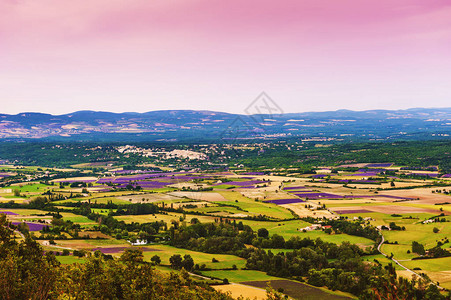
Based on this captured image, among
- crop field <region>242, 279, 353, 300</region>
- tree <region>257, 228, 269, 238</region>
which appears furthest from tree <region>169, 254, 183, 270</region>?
tree <region>257, 228, 269, 238</region>

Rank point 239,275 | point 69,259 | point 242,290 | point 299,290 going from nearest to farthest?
point 242,290 → point 299,290 → point 239,275 → point 69,259

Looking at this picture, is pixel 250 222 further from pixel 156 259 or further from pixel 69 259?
pixel 69 259

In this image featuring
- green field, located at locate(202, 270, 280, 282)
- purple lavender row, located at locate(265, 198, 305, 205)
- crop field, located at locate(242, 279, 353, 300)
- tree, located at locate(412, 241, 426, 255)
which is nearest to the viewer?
crop field, located at locate(242, 279, 353, 300)

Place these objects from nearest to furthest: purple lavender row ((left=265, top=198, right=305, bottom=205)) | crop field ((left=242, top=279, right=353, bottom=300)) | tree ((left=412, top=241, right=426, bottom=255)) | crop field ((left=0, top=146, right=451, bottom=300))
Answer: crop field ((left=242, top=279, right=353, bottom=300)) → crop field ((left=0, top=146, right=451, bottom=300)) → tree ((left=412, top=241, right=426, bottom=255)) → purple lavender row ((left=265, top=198, right=305, bottom=205))

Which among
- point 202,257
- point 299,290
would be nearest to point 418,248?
point 299,290

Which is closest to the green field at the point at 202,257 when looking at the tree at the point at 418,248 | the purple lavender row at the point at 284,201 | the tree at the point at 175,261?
the tree at the point at 175,261

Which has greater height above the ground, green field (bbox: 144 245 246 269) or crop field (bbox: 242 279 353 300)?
crop field (bbox: 242 279 353 300)

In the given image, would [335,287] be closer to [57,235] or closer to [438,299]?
[438,299]

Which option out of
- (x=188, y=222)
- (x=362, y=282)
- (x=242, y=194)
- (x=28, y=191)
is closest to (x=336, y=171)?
(x=242, y=194)

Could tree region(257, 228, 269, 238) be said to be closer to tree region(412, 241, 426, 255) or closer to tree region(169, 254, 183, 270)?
tree region(169, 254, 183, 270)

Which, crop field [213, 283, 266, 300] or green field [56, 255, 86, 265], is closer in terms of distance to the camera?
crop field [213, 283, 266, 300]

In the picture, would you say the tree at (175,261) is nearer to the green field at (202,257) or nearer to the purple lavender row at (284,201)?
the green field at (202,257)
